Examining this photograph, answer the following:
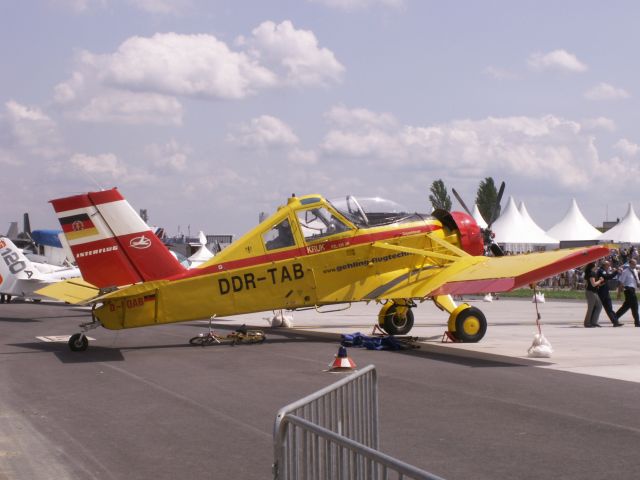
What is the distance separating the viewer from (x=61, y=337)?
70.6 feet

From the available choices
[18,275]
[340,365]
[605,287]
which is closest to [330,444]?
[340,365]

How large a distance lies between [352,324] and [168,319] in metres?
9.55

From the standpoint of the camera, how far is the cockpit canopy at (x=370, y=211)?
18.8m

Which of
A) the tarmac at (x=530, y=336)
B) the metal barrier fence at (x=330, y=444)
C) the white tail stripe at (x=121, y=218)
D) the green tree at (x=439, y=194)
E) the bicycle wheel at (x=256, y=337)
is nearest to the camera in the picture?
the metal barrier fence at (x=330, y=444)

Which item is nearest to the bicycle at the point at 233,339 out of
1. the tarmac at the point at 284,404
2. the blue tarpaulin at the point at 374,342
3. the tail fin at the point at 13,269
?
the tarmac at the point at 284,404

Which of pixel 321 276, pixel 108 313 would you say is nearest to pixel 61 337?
pixel 108 313

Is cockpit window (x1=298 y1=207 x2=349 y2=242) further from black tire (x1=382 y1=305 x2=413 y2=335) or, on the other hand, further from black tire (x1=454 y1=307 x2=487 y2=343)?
black tire (x1=382 y1=305 x2=413 y2=335)

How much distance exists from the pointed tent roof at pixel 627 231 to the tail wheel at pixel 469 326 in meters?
31.7

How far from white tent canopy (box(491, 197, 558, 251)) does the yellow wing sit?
100 feet

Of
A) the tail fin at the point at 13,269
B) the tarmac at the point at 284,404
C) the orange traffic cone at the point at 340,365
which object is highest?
the tail fin at the point at 13,269

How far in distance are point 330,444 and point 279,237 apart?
13720 millimetres

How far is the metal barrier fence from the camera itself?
4.05 metres

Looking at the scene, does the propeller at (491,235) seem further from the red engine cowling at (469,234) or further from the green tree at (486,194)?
the green tree at (486,194)

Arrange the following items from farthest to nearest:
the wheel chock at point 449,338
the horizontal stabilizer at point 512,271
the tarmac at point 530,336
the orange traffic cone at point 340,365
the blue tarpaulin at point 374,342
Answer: the wheel chock at point 449,338 → the blue tarpaulin at point 374,342 → the horizontal stabilizer at point 512,271 → the tarmac at point 530,336 → the orange traffic cone at point 340,365
